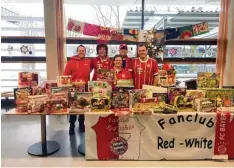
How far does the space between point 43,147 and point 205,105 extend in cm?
202

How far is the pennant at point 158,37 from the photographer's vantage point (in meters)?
4.77

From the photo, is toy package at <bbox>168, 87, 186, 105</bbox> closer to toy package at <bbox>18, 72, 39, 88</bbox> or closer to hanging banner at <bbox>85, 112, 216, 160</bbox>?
hanging banner at <bbox>85, 112, 216, 160</bbox>

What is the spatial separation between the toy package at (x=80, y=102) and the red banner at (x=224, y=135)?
1.47 m

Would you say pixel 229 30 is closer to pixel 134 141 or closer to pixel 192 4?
pixel 192 4

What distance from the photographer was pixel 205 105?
8.99ft

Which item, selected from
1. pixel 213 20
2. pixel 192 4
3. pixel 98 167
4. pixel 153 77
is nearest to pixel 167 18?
pixel 192 4

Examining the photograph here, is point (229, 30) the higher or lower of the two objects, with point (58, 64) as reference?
higher

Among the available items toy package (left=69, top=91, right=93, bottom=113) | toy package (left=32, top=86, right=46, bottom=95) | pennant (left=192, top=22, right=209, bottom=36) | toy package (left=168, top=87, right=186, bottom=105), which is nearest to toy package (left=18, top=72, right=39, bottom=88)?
toy package (left=32, top=86, right=46, bottom=95)

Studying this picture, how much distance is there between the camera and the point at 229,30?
5117 millimetres

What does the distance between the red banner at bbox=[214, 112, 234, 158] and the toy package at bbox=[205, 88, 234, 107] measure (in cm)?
17

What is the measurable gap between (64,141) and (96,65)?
1204mm

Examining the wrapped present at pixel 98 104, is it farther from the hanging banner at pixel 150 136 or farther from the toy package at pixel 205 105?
the toy package at pixel 205 105

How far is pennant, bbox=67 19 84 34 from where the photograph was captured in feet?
15.1

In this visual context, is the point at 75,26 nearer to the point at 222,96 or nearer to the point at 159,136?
the point at 159,136
